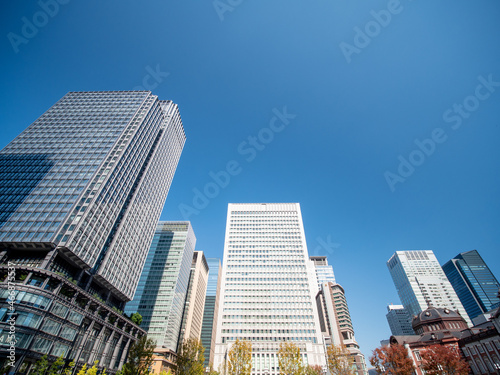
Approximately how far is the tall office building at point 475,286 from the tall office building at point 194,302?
191m

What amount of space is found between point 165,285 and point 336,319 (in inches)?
3410

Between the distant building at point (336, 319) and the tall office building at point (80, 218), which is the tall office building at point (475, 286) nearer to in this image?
the distant building at point (336, 319)

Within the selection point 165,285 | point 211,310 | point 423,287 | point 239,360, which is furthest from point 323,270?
point 239,360

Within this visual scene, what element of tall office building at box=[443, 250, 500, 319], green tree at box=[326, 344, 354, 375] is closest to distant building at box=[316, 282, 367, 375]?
green tree at box=[326, 344, 354, 375]

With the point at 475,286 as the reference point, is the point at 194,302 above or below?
below

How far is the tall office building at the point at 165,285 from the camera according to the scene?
104 metres

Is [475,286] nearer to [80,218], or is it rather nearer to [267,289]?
[267,289]

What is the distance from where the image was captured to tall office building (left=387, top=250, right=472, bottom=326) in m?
170

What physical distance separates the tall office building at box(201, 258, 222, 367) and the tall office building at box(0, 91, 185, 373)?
335 feet

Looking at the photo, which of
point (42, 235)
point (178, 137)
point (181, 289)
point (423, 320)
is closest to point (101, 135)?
point (42, 235)

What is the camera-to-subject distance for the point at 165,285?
113 meters

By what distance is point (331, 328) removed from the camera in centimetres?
12556

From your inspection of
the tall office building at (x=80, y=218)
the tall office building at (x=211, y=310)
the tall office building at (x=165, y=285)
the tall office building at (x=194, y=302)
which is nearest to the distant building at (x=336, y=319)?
the tall office building at (x=194, y=302)

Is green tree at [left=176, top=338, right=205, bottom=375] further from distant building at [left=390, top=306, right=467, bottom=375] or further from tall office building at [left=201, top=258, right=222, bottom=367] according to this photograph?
tall office building at [left=201, top=258, right=222, bottom=367]
